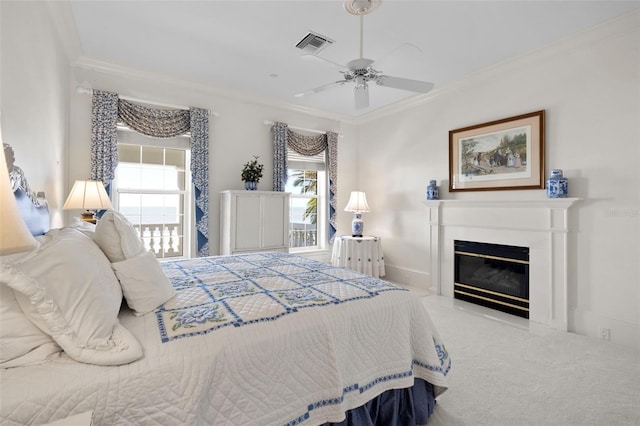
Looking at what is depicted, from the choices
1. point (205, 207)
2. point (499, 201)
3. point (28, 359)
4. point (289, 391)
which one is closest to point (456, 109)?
point (499, 201)

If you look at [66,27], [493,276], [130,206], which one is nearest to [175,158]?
[130,206]

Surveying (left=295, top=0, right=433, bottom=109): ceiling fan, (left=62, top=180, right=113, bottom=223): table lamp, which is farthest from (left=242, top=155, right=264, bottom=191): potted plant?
(left=295, top=0, right=433, bottom=109): ceiling fan

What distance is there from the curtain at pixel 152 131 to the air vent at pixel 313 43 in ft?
5.67

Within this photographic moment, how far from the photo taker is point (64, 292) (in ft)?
3.54

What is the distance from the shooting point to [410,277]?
475 cm

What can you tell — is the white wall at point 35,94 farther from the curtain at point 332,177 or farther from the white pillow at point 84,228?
the curtain at point 332,177

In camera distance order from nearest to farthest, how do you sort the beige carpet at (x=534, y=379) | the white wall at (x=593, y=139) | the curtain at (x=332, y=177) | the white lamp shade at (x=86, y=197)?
the beige carpet at (x=534, y=379) < the white wall at (x=593, y=139) < the white lamp shade at (x=86, y=197) < the curtain at (x=332, y=177)

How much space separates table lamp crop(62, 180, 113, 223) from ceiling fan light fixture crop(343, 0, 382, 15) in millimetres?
2730

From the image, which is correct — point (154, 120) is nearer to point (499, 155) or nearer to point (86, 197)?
point (86, 197)

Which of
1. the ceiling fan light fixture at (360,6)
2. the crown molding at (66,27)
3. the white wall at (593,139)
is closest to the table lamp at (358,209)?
the white wall at (593,139)

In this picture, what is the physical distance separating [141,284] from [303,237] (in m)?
3.91

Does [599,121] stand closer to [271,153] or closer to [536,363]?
[536,363]

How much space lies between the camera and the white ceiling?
2.57 meters

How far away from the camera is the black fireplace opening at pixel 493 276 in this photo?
3.47m
